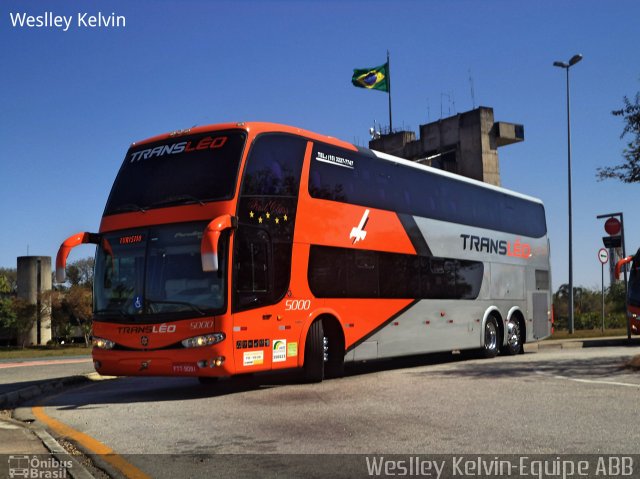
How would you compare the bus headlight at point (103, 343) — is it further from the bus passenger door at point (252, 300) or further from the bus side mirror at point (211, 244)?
the bus side mirror at point (211, 244)

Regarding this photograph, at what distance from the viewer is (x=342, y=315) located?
12742 millimetres

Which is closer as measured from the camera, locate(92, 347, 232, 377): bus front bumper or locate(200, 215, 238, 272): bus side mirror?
locate(200, 215, 238, 272): bus side mirror

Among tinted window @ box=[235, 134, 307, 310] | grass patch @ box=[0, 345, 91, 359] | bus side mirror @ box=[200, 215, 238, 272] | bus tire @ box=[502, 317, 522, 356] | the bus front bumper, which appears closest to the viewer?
bus side mirror @ box=[200, 215, 238, 272]

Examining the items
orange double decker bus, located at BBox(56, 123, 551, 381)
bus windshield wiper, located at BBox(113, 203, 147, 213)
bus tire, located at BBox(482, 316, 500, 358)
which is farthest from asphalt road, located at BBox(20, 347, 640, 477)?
bus tire, located at BBox(482, 316, 500, 358)

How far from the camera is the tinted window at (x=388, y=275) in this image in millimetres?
12383

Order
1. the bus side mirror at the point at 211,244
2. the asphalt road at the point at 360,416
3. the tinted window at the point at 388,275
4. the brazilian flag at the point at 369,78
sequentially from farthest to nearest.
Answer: the brazilian flag at the point at 369,78, the tinted window at the point at 388,275, the bus side mirror at the point at 211,244, the asphalt road at the point at 360,416

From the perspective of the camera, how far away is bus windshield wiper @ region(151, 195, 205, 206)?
35.3ft

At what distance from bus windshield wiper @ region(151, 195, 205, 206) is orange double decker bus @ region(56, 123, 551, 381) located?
22 millimetres

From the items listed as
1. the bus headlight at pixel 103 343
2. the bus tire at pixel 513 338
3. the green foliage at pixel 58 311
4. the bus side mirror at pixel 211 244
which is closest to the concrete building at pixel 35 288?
the green foliage at pixel 58 311

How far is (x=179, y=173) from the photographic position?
444 inches

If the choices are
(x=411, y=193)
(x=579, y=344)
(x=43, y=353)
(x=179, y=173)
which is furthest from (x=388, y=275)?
(x=43, y=353)

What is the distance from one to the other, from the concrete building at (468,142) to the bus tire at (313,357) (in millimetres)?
28799

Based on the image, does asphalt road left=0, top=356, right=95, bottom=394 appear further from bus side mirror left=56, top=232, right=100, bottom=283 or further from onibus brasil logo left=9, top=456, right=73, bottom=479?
onibus brasil logo left=9, top=456, right=73, bottom=479

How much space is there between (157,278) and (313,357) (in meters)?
3.04
